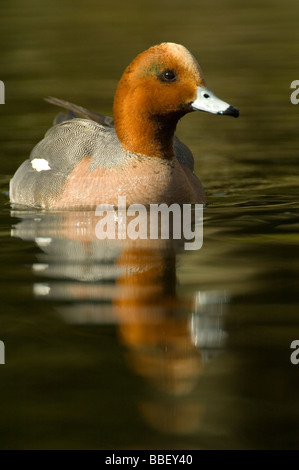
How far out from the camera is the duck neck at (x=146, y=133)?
764cm

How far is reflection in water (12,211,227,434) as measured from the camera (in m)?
4.04

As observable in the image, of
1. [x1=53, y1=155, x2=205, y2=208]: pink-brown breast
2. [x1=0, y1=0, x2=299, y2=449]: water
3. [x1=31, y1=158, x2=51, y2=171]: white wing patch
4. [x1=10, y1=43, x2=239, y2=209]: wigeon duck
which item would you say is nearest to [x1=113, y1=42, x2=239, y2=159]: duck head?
[x1=10, y1=43, x2=239, y2=209]: wigeon duck

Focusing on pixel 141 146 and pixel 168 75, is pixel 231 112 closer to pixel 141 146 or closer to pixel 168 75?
pixel 168 75

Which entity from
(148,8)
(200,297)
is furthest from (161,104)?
(148,8)

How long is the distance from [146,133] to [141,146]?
100 millimetres

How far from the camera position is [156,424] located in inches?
147

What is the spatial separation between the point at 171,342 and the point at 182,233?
2.34 metres

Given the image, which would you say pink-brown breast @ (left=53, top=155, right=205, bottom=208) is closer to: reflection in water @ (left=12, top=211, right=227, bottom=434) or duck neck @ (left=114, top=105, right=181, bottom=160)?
duck neck @ (left=114, top=105, right=181, bottom=160)

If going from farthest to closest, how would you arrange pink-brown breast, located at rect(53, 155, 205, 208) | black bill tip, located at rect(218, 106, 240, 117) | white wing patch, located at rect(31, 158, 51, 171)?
white wing patch, located at rect(31, 158, 51, 171) < pink-brown breast, located at rect(53, 155, 205, 208) < black bill tip, located at rect(218, 106, 240, 117)

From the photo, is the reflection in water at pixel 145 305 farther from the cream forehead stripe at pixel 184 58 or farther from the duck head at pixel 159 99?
the cream forehead stripe at pixel 184 58

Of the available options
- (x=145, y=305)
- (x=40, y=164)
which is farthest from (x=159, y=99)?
(x=145, y=305)

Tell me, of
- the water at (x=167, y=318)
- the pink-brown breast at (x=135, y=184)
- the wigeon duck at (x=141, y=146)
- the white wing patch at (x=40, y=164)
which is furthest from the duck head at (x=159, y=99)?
the white wing patch at (x=40, y=164)

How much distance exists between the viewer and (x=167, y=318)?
16.1ft

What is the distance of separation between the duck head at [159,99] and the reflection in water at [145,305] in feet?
2.91
